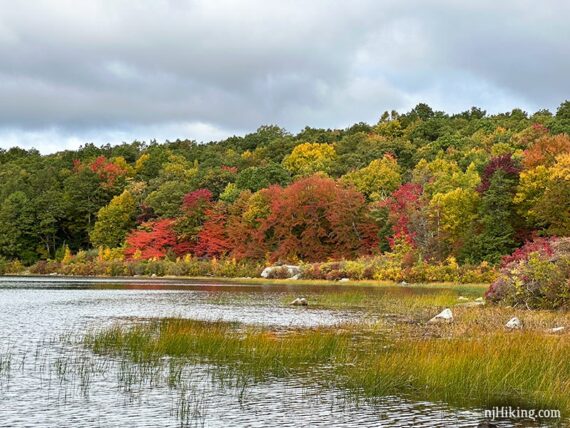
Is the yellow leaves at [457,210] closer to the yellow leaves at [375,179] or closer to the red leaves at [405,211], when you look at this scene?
the red leaves at [405,211]

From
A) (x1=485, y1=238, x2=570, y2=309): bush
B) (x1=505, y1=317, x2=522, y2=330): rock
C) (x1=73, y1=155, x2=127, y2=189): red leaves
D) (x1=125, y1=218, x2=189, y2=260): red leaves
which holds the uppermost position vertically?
(x1=73, y1=155, x2=127, y2=189): red leaves

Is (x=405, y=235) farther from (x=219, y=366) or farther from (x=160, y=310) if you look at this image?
(x=219, y=366)

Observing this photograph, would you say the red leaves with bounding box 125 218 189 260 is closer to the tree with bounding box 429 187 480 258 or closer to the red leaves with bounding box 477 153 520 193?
the tree with bounding box 429 187 480 258

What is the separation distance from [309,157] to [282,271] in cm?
3154

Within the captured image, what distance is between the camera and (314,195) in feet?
219

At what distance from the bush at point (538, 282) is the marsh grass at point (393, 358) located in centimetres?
518

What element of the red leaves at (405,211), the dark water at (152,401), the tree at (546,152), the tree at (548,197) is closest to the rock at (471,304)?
the dark water at (152,401)

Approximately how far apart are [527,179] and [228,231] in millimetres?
33352

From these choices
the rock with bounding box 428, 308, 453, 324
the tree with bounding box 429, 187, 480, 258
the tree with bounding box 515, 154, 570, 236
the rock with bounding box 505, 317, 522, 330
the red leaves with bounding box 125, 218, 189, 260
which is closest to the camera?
the rock with bounding box 505, 317, 522, 330

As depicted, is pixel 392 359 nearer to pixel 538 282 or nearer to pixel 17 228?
pixel 538 282

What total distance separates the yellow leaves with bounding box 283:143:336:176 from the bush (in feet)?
181

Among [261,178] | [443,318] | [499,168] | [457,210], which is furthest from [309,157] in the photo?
[443,318]

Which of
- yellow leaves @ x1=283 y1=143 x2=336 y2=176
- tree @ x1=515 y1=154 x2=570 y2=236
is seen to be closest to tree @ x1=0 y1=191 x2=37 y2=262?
yellow leaves @ x1=283 y1=143 x2=336 y2=176

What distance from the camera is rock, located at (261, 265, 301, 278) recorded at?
6012cm
